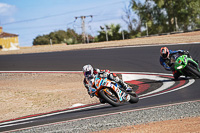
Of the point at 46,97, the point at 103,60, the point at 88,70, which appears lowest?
the point at 46,97

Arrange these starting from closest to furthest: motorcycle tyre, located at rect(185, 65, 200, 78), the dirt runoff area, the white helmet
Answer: the dirt runoff area, the white helmet, motorcycle tyre, located at rect(185, 65, 200, 78)

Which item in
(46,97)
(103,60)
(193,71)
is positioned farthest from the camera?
(103,60)

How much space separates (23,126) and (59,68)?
1410 cm

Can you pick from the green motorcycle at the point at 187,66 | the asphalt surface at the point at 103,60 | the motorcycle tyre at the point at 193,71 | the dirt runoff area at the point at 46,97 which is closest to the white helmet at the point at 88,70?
the dirt runoff area at the point at 46,97

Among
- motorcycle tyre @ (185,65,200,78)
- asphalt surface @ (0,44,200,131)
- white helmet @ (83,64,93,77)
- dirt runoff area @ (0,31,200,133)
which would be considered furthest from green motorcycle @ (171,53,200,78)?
white helmet @ (83,64,93,77)

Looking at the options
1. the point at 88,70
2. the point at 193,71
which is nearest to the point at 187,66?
the point at 193,71

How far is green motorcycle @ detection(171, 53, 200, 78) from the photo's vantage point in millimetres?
13445

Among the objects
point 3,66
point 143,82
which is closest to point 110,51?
point 3,66

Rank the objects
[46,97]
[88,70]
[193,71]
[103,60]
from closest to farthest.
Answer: [88,70] < [193,71] < [46,97] < [103,60]

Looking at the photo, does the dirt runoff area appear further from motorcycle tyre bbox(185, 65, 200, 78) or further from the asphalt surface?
motorcycle tyre bbox(185, 65, 200, 78)

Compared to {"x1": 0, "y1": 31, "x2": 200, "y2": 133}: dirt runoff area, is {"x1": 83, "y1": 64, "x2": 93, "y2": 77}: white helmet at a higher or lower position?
higher

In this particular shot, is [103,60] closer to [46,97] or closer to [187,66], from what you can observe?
[46,97]

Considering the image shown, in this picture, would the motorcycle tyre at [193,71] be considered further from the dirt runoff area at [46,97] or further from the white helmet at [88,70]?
the white helmet at [88,70]

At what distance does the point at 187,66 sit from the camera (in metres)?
13.5
